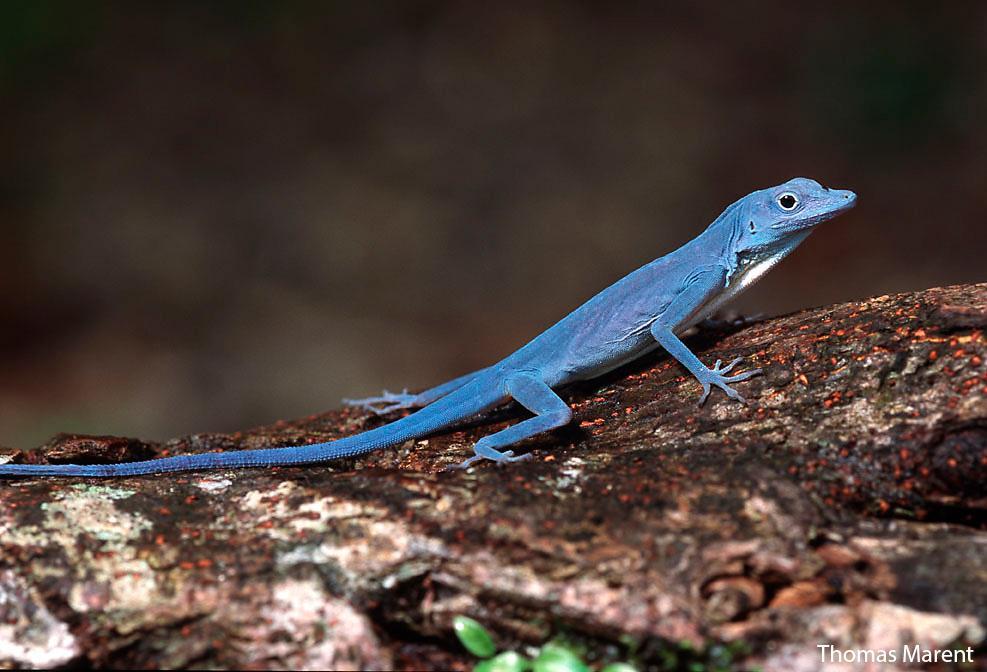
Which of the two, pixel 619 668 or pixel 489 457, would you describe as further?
pixel 489 457

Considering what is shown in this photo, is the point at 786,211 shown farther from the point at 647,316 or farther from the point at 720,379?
the point at 720,379

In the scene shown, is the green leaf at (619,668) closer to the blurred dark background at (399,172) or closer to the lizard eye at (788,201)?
the lizard eye at (788,201)

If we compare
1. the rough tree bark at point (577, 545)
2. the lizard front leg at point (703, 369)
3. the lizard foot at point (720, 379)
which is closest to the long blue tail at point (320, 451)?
the rough tree bark at point (577, 545)

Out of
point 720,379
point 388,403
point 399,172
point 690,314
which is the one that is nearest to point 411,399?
point 388,403

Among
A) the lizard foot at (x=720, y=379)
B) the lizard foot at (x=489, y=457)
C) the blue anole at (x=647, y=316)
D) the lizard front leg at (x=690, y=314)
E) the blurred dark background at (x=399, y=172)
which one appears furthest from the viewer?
the blurred dark background at (x=399, y=172)

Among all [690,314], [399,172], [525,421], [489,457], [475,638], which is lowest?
[475,638]

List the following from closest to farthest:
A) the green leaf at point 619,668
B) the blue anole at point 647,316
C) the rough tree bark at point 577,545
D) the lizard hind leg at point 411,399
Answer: the green leaf at point 619,668 → the rough tree bark at point 577,545 → the blue anole at point 647,316 → the lizard hind leg at point 411,399

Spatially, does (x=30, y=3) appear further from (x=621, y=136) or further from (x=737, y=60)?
(x=737, y=60)
